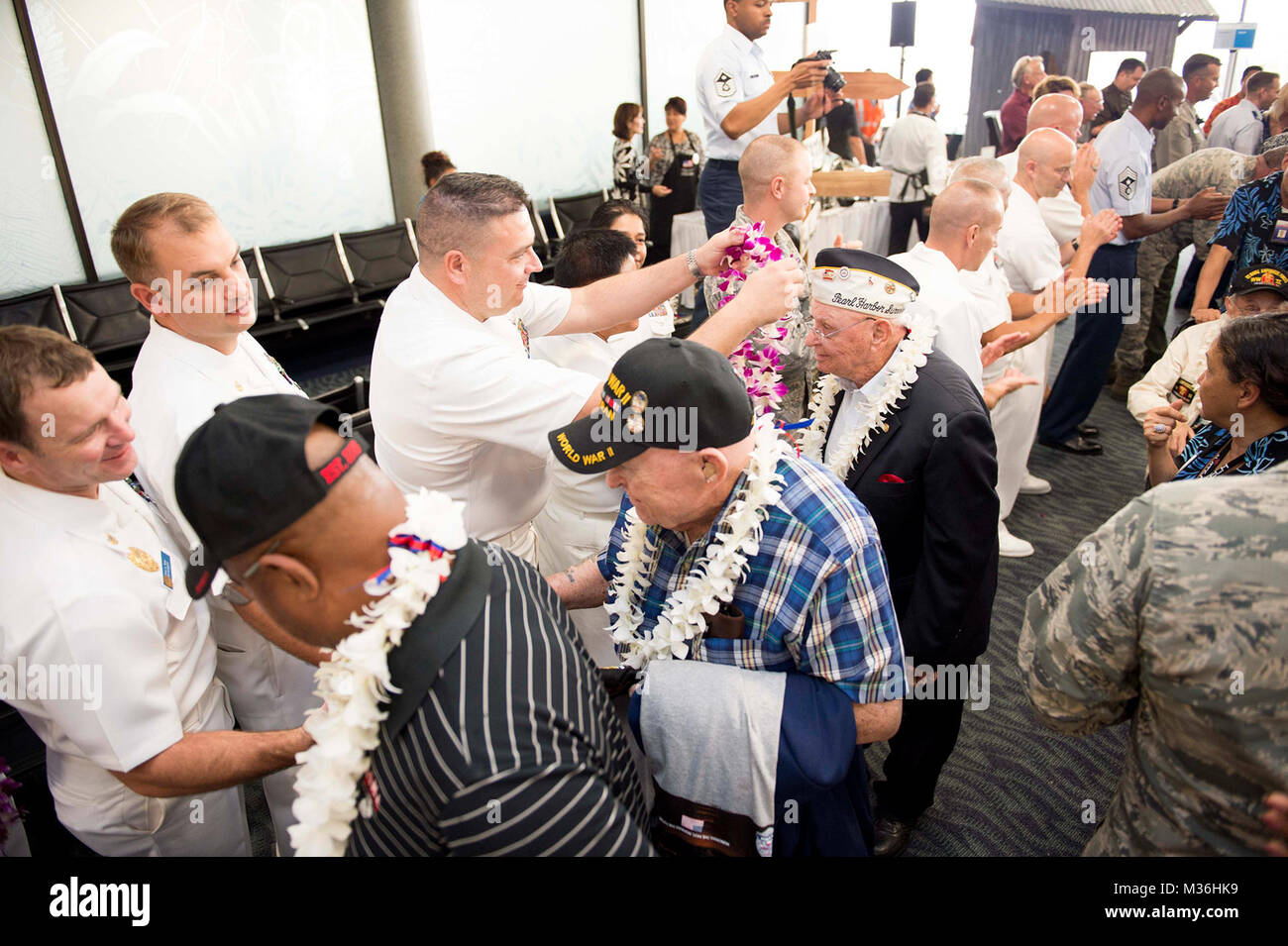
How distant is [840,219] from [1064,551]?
169 inches

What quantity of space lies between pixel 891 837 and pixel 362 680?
7.16 ft

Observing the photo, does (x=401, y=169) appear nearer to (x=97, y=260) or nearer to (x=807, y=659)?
(x=97, y=260)

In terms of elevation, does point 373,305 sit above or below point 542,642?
below

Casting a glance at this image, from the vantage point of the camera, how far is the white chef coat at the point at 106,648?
155cm

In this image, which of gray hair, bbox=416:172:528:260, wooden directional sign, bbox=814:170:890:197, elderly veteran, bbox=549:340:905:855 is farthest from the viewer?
wooden directional sign, bbox=814:170:890:197

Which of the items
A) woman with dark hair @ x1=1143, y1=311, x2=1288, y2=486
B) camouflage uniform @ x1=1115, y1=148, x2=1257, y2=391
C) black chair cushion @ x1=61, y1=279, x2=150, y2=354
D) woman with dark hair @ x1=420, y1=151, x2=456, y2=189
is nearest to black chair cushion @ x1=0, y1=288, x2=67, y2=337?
black chair cushion @ x1=61, y1=279, x2=150, y2=354

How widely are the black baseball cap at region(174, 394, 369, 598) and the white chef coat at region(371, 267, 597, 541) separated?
1051 mm

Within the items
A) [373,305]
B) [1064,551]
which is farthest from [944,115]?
[1064,551]

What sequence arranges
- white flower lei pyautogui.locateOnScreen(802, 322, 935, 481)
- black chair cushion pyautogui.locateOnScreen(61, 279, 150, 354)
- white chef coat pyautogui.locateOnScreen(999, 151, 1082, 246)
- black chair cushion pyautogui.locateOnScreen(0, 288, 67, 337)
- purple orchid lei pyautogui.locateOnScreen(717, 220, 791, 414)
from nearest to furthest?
white flower lei pyautogui.locateOnScreen(802, 322, 935, 481) < purple orchid lei pyautogui.locateOnScreen(717, 220, 791, 414) < white chef coat pyautogui.locateOnScreen(999, 151, 1082, 246) < black chair cushion pyautogui.locateOnScreen(0, 288, 67, 337) < black chair cushion pyautogui.locateOnScreen(61, 279, 150, 354)

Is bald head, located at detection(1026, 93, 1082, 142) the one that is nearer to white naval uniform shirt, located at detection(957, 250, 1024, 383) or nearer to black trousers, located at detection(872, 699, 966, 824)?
white naval uniform shirt, located at detection(957, 250, 1024, 383)

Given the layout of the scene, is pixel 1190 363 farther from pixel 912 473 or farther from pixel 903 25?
pixel 903 25

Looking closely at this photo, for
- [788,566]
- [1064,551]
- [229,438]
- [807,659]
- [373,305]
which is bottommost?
[1064,551]

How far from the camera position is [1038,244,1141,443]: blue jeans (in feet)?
17.6

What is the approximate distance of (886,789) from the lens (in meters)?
2.75
